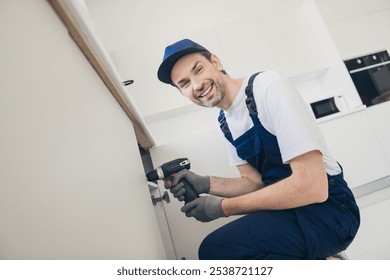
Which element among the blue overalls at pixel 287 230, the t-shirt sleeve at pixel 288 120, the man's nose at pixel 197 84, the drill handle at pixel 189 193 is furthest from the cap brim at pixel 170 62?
the drill handle at pixel 189 193

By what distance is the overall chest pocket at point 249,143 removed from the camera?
0.96 meters

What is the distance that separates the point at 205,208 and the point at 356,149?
1657mm

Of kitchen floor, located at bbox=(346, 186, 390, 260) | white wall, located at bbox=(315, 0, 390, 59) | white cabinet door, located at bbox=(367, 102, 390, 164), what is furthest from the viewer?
white wall, located at bbox=(315, 0, 390, 59)

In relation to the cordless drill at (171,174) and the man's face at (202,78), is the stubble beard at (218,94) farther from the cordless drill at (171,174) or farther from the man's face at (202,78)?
the cordless drill at (171,174)

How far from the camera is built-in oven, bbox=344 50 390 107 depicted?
2488 millimetres

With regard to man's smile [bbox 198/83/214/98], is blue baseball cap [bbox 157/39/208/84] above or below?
above

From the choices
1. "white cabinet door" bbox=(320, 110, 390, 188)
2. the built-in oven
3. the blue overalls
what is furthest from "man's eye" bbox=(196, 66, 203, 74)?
the built-in oven

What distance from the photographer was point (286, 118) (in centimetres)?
78

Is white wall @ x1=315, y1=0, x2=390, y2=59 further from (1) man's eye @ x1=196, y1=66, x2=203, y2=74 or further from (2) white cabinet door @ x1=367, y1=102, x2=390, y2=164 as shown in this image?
(1) man's eye @ x1=196, y1=66, x2=203, y2=74

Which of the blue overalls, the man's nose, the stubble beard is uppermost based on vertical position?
the man's nose

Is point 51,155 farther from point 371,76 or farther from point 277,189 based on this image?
point 371,76

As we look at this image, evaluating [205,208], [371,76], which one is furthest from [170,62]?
[371,76]
